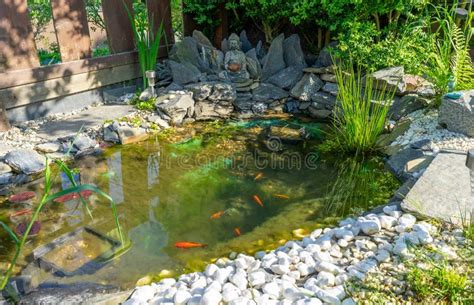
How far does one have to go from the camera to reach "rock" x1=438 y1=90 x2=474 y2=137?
320cm

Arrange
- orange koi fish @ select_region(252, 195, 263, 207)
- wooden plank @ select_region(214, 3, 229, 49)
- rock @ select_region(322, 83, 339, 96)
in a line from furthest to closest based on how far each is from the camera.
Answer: wooden plank @ select_region(214, 3, 229, 49), rock @ select_region(322, 83, 339, 96), orange koi fish @ select_region(252, 195, 263, 207)

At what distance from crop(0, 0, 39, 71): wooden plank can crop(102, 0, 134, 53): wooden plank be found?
3.43 ft

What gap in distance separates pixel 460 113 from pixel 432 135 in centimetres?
29

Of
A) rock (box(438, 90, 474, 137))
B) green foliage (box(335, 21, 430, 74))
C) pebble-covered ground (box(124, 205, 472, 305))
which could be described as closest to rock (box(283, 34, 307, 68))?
green foliage (box(335, 21, 430, 74))

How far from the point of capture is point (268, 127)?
4699 mm

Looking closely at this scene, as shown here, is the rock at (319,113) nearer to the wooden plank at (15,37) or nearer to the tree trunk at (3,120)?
the wooden plank at (15,37)

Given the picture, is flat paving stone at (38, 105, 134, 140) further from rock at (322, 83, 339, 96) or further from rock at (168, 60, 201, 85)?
rock at (322, 83, 339, 96)

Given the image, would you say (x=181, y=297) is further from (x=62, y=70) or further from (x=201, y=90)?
(x=62, y=70)

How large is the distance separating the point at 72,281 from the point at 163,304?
0.68 meters

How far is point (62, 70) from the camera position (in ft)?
15.5

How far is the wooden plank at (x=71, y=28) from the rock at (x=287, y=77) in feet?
8.12

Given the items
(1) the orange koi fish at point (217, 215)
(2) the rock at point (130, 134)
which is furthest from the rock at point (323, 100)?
(1) the orange koi fish at point (217, 215)

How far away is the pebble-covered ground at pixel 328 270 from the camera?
171cm

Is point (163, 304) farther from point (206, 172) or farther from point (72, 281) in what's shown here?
point (206, 172)
